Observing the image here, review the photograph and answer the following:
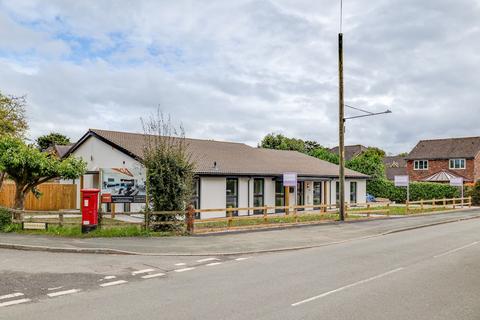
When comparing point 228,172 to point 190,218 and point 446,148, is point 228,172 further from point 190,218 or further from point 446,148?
point 446,148

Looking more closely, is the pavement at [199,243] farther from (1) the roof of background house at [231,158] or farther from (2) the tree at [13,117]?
(2) the tree at [13,117]

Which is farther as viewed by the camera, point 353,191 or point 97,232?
point 353,191

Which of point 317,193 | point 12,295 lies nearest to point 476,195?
point 317,193

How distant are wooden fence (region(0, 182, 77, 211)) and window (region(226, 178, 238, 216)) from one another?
37.1 feet

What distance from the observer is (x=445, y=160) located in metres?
59.3

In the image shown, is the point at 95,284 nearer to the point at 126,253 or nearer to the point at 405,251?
the point at 126,253

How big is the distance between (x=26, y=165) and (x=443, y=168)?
5476 cm

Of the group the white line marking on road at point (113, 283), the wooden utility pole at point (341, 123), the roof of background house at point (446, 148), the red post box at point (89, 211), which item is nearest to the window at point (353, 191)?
the wooden utility pole at point (341, 123)

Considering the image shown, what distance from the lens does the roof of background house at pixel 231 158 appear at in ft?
83.3

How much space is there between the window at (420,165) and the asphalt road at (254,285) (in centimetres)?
5084

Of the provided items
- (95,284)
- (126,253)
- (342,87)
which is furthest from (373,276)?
(342,87)

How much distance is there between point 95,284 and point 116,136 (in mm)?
18848

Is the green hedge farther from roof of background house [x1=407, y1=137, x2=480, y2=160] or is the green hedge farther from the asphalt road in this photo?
the asphalt road

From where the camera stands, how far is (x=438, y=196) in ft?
154
